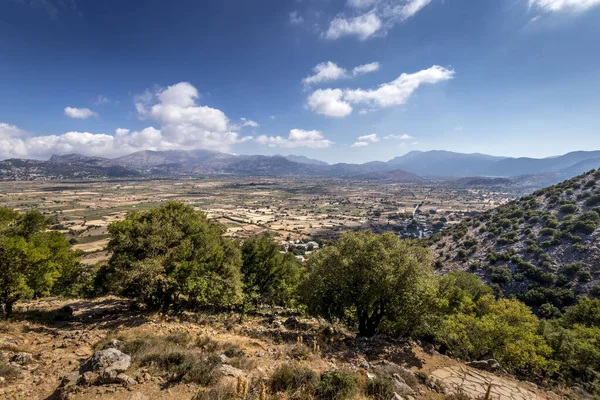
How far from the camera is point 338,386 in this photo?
10.4 metres

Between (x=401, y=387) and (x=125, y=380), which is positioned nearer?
(x=125, y=380)

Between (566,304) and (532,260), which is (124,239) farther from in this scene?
(532,260)

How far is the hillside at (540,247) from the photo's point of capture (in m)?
47.5

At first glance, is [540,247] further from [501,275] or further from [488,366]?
[488,366]

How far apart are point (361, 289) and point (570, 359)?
18.2 m

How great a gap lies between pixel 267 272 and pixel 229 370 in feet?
71.4

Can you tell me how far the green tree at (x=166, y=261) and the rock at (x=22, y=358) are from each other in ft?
18.2

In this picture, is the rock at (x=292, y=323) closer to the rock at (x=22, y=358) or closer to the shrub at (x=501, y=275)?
the rock at (x=22, y=358)

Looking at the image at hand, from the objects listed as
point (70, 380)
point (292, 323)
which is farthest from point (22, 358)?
point (292, 323)

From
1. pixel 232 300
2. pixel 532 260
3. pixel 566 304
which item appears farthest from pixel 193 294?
pixel 532 260

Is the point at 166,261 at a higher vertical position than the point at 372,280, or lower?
higher

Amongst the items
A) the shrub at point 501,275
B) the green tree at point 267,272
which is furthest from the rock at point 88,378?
the shrub at point 501,275

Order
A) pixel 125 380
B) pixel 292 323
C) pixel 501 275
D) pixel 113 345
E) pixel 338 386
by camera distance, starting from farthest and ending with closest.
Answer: pixel 501 275
pixel 292 323
pixel 113 345
pixel 338 386
pixel 125 380

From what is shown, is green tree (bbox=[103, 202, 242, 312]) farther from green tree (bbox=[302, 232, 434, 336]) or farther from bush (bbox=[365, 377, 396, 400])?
bush (bbox=[365, 377, 396, 400])
